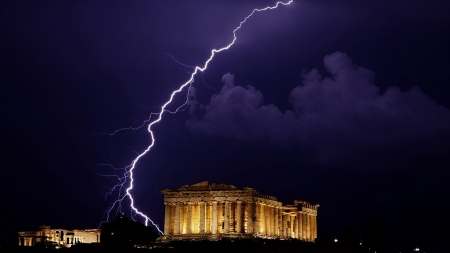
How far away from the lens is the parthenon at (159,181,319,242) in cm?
10206

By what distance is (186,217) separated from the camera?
10544 centimetres

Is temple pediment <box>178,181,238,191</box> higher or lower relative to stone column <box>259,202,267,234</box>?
higher

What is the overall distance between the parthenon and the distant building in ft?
44.0

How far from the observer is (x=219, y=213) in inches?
4087

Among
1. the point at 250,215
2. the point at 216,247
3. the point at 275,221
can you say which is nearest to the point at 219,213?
the point at 250,215

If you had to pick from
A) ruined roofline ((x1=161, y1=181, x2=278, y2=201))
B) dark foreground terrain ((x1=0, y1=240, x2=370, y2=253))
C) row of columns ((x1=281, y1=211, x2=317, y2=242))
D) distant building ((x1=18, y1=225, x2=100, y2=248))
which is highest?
ruined roofline ((x1=161, y1=181, x2=278, y2=201))

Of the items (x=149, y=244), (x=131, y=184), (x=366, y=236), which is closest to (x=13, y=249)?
(x=149, y=244)

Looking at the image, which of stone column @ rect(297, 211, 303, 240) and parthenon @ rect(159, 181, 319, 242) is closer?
parthenon @ rect(159, 181, 319, 242)

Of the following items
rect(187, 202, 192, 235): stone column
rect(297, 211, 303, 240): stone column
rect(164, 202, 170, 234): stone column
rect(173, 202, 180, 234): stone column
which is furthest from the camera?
rect(297, 211, 303, 240): stone column

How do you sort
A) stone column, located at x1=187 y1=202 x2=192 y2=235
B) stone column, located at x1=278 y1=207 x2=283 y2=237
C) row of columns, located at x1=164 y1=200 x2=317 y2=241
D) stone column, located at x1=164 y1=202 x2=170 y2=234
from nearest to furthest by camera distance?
row of columns, located at x1=164 y1=200 x2=317 y2=241 < stone column, located at x1=187 y1=202 x2=192 y2=235 < stone column, located at x1=164 y1=202 x2=170 y2=234 < stone column, located at x1=278 y1=207 x2=283 y2=237

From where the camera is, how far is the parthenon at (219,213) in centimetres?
10206

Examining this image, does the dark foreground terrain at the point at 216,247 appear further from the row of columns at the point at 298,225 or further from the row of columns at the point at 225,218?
the row of columns at the point at 298,225

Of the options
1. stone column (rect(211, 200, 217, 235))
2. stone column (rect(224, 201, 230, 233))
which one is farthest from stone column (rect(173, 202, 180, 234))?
stone column (rect(224, 201, 230, 233))

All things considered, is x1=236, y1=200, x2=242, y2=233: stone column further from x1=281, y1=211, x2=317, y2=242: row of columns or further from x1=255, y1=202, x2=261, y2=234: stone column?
x1=281, y1=211, x2=317, y2=242: row of columns
